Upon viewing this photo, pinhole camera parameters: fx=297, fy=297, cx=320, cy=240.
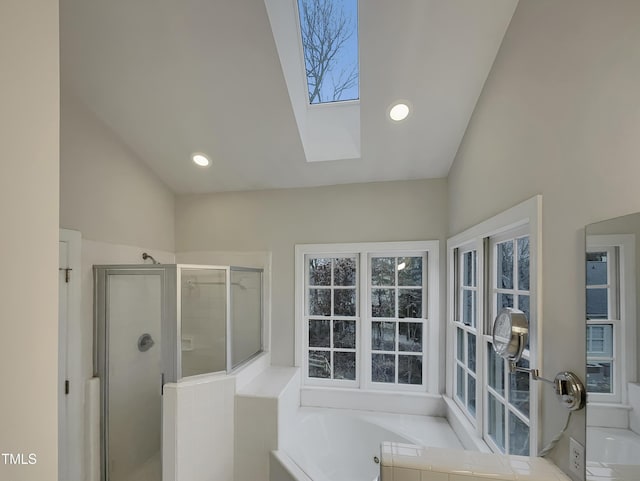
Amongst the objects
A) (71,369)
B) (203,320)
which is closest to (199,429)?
(203,320)

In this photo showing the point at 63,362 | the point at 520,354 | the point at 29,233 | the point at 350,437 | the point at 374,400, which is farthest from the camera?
the point at 374,400

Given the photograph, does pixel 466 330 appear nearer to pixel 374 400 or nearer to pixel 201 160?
pixel 374 400

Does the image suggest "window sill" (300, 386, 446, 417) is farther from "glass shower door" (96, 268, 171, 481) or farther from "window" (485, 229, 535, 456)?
"glass shower door" (96, 268, 171, 481)

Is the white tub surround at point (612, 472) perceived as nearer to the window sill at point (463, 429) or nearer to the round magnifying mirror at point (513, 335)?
the round magnifying mirror at point (513, 335)

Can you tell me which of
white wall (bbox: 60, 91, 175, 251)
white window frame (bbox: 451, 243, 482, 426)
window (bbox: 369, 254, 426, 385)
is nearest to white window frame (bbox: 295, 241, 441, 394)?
window (bbox: 369, 254, 426, 385)

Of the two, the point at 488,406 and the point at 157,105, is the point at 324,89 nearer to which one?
the point at 157,105

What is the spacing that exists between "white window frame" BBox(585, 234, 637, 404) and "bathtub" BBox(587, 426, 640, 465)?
0.09m

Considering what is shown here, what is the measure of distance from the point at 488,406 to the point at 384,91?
212 cm

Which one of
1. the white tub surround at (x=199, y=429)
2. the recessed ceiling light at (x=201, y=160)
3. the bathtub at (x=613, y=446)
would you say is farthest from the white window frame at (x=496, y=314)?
the recessed ceiling light at (x=201, y=160)

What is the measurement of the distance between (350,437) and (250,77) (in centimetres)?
288

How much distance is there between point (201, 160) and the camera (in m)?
Result: 2.60

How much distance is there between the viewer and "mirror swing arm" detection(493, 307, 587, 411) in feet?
3.43

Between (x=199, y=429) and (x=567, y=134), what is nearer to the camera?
(x=567, y=134)

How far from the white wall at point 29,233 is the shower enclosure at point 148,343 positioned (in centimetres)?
158
